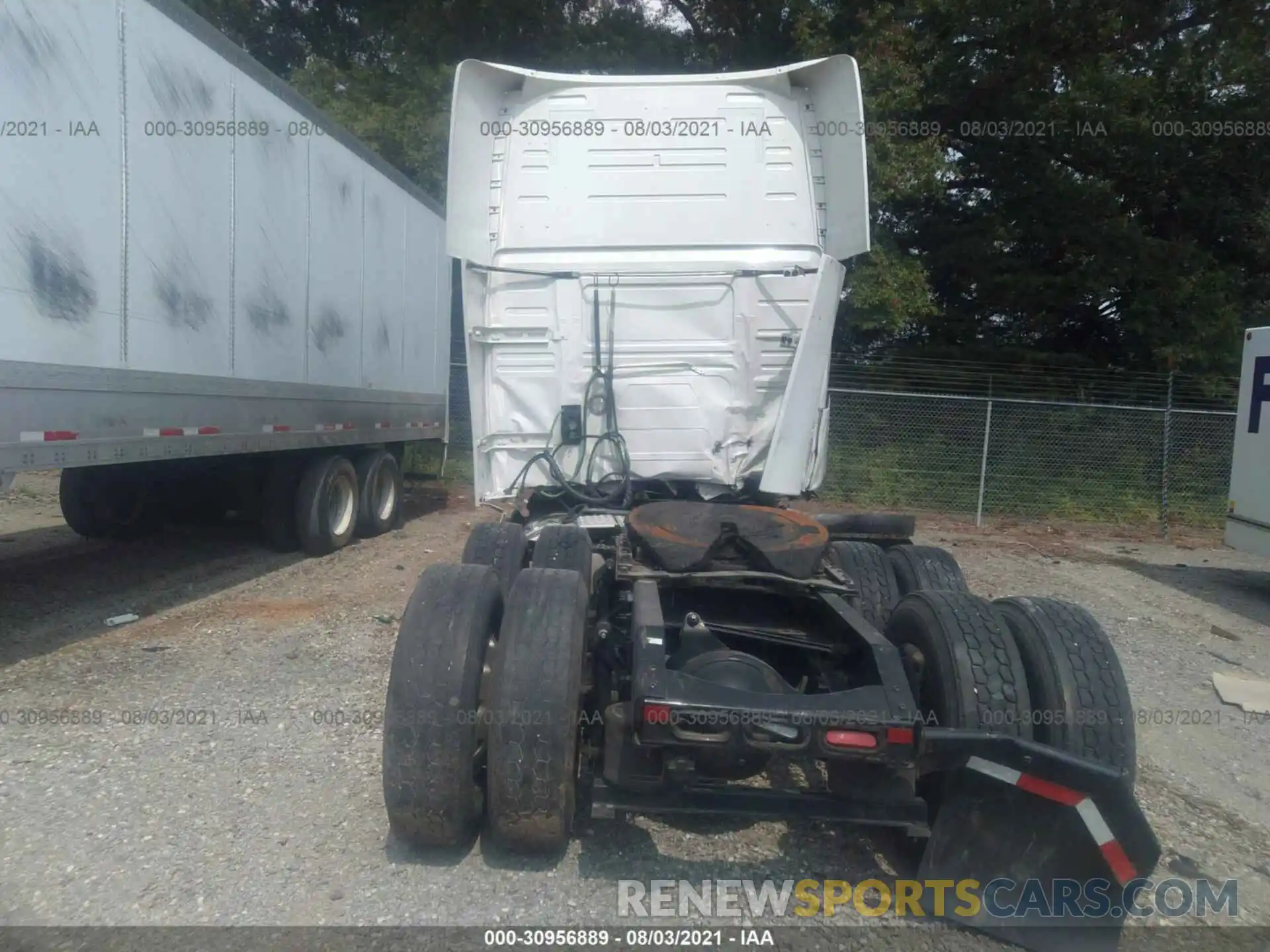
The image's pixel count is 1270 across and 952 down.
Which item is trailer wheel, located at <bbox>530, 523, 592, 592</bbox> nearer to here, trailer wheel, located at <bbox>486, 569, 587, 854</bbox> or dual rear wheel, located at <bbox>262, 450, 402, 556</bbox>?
trailer wheel, located at <bbox>486, 569, 587, 854</bbox>

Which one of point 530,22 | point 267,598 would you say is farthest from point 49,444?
point 530,22

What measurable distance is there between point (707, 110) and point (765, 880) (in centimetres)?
475

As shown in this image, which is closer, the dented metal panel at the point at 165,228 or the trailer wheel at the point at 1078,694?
the trailer wheel at the point at 1078,694

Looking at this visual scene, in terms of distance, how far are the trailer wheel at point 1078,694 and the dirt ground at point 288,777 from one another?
74cm

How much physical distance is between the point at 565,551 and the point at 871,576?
1.86m

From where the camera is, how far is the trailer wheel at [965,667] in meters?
3.46

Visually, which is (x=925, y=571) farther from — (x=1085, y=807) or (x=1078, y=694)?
(x=1085, y=807)

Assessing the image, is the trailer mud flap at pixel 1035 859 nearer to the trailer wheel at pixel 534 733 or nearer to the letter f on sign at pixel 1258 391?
the trailer wheel at pixel 534 733

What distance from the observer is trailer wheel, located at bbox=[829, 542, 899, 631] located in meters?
5.37

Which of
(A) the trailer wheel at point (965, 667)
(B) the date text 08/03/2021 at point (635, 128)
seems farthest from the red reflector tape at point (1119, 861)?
(B) the date text 08/03/2021 at point (635, 128)

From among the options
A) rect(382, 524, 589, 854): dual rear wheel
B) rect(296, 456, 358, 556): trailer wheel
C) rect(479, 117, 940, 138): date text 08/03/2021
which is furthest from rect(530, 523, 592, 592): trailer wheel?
rect(296, 456, 358, 556): trailer wheel

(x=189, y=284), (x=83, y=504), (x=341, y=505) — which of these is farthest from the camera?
(x=341, y=505)

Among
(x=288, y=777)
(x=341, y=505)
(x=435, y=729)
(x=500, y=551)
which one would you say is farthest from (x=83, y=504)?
(x=435, y=729)

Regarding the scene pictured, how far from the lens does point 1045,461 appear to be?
14.5 meters
